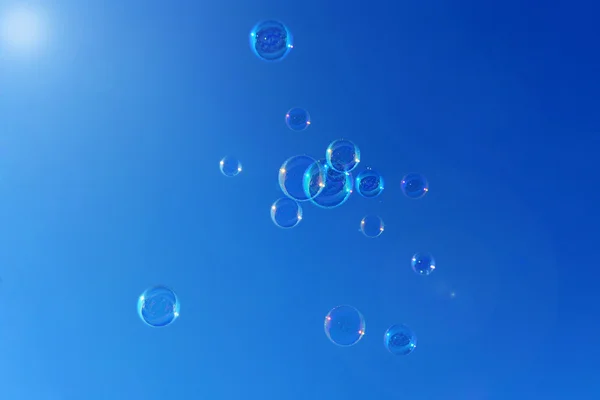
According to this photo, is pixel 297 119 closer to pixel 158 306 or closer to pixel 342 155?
pixel 342 155

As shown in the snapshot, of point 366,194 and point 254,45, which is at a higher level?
point 254,45

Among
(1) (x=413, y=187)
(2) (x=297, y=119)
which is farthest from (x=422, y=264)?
(2) (x=297, y=119)

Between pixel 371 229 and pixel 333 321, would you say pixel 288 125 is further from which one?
pixel 333 321

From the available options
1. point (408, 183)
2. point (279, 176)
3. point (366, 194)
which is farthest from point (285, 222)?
point (408, 183)

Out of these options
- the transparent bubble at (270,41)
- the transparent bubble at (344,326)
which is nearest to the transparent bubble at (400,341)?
the transparent bubble at (344,326)

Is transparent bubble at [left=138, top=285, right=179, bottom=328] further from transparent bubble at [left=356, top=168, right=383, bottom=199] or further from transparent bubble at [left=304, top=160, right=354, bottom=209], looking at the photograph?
transparent bubble at [left=356, top=168, right=383, bottom=199]

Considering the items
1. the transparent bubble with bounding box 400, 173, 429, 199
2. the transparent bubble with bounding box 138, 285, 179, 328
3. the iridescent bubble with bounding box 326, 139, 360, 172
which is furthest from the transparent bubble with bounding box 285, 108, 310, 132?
the transparent bubble with bounding box 138, 285, 179, 328

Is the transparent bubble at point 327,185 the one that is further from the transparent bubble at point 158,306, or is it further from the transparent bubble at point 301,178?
the transparent bubble at point 158,306

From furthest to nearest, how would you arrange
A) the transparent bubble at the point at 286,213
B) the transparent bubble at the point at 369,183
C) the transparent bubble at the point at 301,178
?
the transparent bubble at the point at 369,183 < the transparent bubble at the point at 286,213 < the transparent bubble at the point at 301,178
